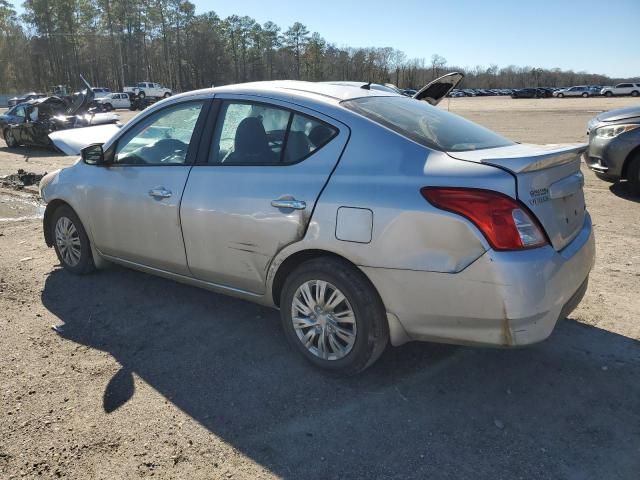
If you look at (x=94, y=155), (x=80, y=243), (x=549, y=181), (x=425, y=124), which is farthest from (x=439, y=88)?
(x=80, y=243)

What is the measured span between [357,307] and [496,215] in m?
0.91

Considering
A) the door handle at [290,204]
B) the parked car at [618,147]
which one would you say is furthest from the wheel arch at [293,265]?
the parked car at [618,147]

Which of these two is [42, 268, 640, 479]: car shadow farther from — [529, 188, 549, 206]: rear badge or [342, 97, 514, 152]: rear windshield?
[342, 97, 514, 152]: rear windshield

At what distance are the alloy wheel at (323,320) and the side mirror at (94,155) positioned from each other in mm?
2252

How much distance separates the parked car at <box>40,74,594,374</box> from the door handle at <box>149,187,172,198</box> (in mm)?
11

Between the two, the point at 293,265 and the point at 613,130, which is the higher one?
the point at 613,130

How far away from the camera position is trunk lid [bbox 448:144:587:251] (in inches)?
104

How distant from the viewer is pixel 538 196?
2680 millimetres

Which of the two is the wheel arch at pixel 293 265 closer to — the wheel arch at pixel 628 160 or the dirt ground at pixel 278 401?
the dirt ground at pixel 278 401

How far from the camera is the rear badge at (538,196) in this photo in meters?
2.64

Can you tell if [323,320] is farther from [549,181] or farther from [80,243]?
[80,243]

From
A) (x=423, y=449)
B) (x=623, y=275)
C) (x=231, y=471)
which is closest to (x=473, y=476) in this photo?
(x=423, y=449)

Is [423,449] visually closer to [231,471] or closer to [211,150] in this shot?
[231,471]

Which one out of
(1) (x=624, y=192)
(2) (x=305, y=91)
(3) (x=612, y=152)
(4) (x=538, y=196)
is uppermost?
(2) (x=305, y=91)
